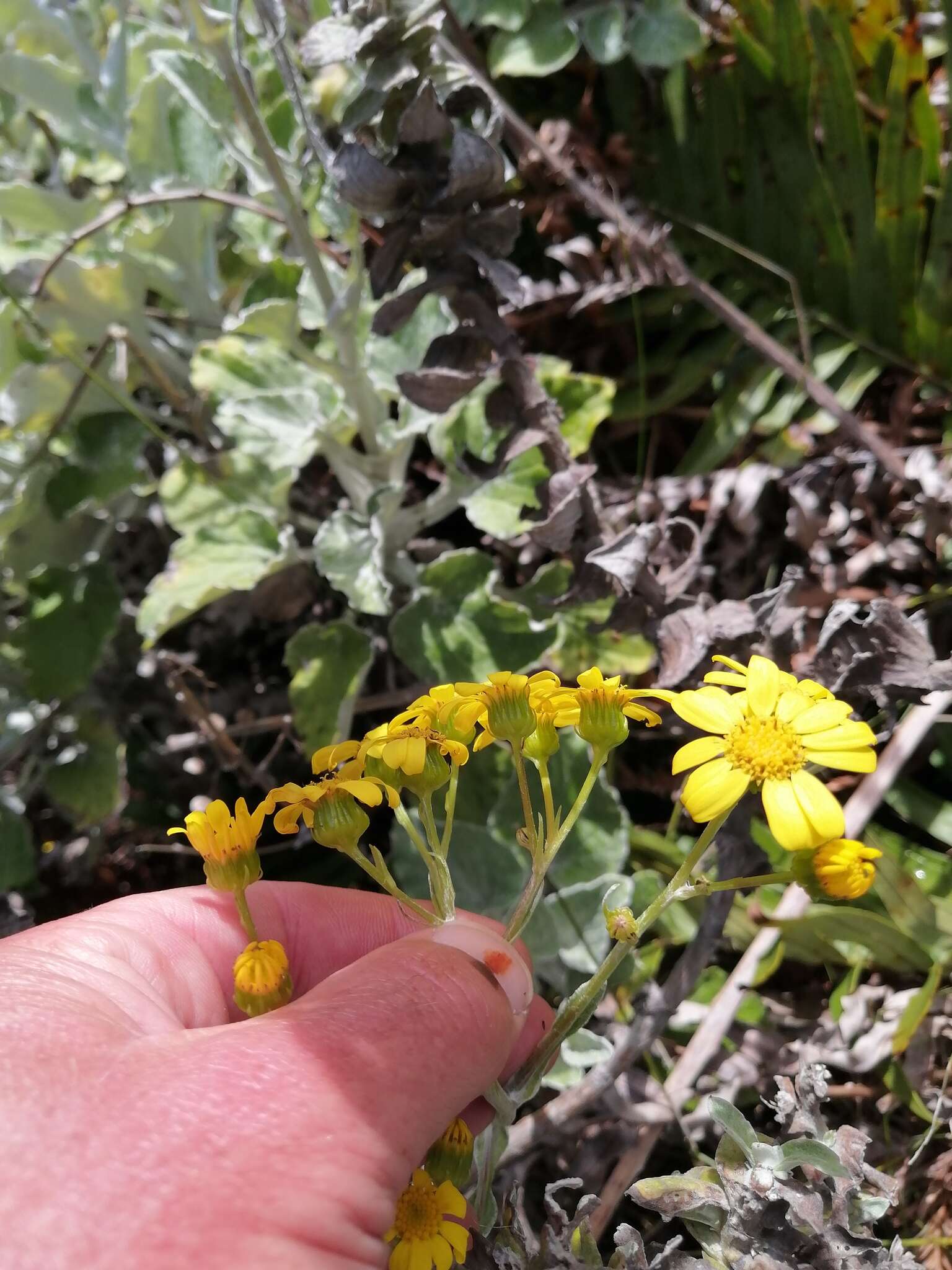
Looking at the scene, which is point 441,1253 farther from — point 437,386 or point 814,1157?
point 437,386

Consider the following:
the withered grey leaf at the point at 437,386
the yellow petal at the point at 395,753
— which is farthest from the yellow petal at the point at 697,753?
A: the withered grey leaf at the point at 437,386

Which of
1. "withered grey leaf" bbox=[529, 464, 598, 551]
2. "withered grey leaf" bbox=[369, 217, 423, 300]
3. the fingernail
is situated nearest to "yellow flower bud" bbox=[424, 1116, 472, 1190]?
the fingernail

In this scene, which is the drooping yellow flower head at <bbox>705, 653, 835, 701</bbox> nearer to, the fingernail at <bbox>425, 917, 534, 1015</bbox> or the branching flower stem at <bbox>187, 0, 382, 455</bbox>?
the fingernail at <bbox>425, 917, 534, 1015</bbox>

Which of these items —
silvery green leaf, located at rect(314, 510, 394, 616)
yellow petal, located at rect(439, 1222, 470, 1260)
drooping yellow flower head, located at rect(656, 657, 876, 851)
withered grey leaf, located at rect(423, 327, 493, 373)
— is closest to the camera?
drooping yellow flower head, located at rect(656, 657, 876, 851)

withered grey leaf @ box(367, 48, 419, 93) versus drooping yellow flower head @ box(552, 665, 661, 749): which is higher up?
withered grey leaf @ box(367, 48, 419, 93)

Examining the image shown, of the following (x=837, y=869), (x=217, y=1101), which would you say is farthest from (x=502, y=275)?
(x=217, y=1101)

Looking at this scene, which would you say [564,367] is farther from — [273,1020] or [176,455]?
[273,1020]

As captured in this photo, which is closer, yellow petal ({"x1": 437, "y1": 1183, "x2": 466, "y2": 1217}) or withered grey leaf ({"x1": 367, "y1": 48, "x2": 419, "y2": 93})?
yellow petal ({"x1": 437, "y1": 1183, "x2": 466, "y2": 1217})
